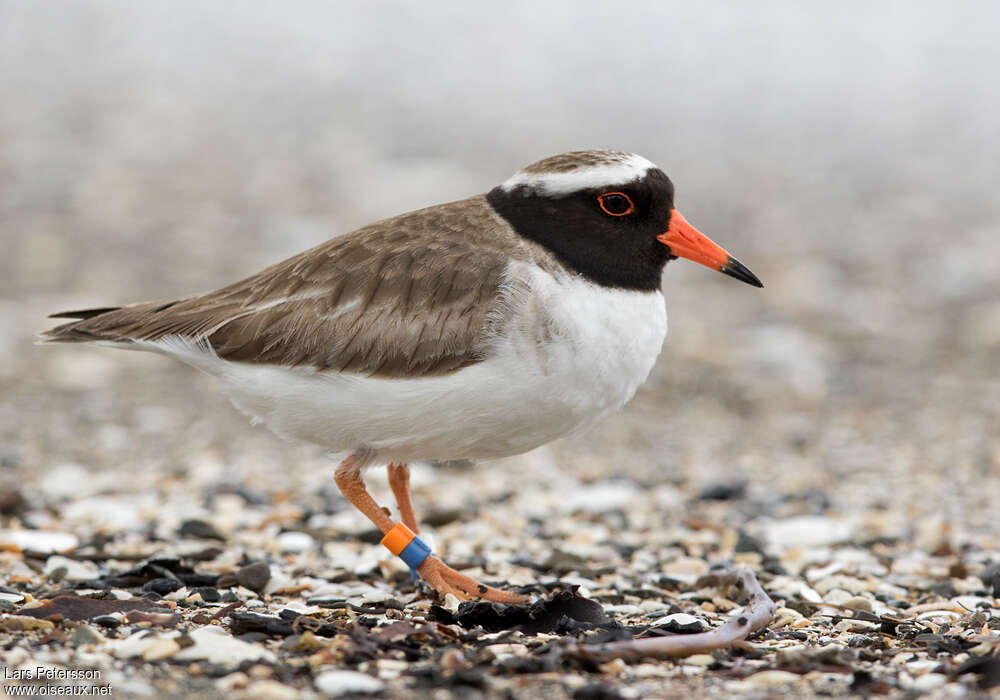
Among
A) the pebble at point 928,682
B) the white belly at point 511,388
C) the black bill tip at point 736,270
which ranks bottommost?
the pebble at point 928,682

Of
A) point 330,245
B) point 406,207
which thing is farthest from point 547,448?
point 406,207

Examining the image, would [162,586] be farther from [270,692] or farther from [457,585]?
[270,692]

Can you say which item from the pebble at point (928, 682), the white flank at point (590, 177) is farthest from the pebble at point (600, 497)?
the pebble at point (928, 682)

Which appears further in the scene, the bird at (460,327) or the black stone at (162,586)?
the black stone at (162,586)

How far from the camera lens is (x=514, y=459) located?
9.29m

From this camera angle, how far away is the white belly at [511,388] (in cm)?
538

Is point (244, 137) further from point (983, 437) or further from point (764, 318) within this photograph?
point (983, 437)

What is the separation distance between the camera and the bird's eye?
585 cm

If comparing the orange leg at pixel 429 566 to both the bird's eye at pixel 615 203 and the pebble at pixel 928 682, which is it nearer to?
the bird's eye at pixel 615 203

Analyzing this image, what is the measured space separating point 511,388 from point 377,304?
2.67ft

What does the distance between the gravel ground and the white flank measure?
187cm

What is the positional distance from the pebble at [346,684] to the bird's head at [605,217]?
225 cm

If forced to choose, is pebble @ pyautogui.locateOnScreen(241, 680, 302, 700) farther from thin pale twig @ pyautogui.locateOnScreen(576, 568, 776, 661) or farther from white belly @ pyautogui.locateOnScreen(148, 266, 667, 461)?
white belly @ pyautogui.locateOnScreen(148, 266, 667, 461)

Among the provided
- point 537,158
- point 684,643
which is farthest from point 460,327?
point 537,158
